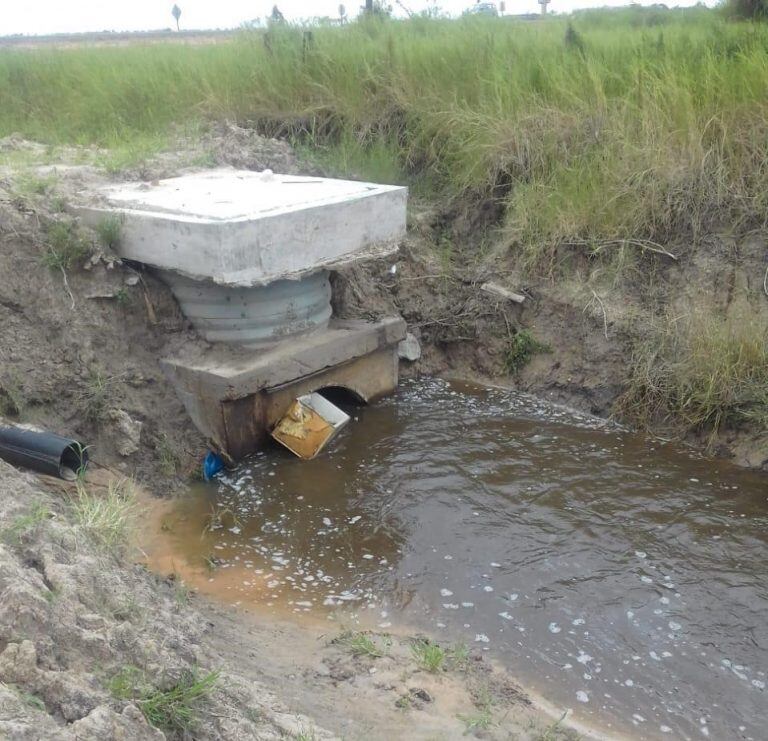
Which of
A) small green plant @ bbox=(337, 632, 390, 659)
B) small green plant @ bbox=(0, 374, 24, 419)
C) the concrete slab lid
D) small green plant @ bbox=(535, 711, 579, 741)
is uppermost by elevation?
the concrete slab lid

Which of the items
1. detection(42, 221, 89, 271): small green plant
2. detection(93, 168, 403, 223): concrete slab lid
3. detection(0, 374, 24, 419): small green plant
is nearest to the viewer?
detection(0, 374, 24, 419): small green plant

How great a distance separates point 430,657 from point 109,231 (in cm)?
330

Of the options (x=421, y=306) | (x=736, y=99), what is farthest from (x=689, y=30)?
(x=421, y=306)

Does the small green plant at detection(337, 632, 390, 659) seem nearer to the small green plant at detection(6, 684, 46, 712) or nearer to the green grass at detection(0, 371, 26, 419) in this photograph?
the small green plant at detection(6, 684, 46, 712)

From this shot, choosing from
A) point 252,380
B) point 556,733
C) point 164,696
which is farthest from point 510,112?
point 164,696


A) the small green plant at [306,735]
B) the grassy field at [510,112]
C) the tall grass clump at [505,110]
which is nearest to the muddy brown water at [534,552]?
the grassy field at [510,112]

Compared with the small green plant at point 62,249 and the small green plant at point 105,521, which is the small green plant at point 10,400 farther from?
the small green plant at point 105,521

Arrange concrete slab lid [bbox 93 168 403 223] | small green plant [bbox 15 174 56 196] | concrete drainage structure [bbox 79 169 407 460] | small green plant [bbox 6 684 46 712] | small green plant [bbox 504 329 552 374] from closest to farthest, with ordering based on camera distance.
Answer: small green plant [bbox 6 684 46 712]
concrete drainage structure [bbox 79 169 407 460]
concrete slab lid [bbox 93 168 403 223]
small green plant [bbox 15 174 56 196]
small green plant [bbox 504 329 552 374]

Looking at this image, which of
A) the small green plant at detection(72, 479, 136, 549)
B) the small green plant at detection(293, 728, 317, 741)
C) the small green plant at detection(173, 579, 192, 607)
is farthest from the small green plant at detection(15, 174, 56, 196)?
the small green plant at detection(293, 728, 317, 741)

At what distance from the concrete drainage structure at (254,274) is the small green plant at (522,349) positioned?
1.07 meters

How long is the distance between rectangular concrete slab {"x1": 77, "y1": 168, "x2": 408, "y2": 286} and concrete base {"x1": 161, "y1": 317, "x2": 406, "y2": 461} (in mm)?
551

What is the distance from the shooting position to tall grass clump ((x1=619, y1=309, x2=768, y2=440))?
5.30 m

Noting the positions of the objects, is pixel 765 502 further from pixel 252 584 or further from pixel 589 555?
pixel 252 584

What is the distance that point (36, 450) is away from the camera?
4145mm
